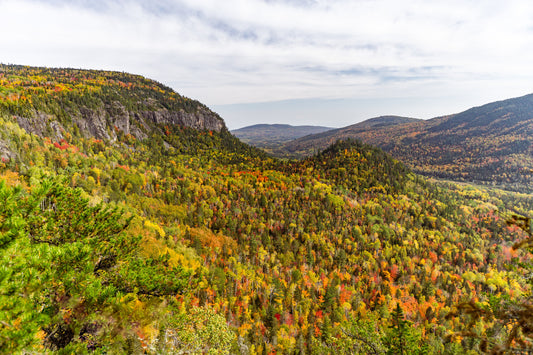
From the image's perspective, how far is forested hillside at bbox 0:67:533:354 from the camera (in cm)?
1292

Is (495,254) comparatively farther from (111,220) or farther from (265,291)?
(111,220)

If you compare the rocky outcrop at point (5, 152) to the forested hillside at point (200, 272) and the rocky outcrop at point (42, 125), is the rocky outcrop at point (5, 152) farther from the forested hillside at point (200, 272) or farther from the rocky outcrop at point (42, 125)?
the rocky outcrop at point (42, 125)

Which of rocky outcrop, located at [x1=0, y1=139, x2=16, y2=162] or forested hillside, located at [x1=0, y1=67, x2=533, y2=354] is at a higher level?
rocky outcrop, located at [x1=0, y1=139, x2=16, y2=162]

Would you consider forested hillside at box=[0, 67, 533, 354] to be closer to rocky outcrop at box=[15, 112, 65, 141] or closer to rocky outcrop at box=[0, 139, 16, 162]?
rocky outcrop at box=[0, 139, 16, 162]

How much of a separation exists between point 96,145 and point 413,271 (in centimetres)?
25675

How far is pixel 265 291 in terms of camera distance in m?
121

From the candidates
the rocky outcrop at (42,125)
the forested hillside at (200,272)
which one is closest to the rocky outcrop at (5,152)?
the forested hillside at (200,272)

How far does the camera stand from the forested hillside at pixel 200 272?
12.9 m

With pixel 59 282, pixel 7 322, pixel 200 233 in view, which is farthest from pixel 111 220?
pixel 200 233

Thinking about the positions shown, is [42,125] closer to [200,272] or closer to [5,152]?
[5,152]

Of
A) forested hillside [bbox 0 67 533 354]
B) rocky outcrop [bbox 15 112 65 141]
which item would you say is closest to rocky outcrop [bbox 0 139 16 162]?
forested hillside [bbox 0 67 533 354]

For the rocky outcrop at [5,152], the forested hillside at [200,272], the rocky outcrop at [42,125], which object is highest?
the rocky outcrop at [42,125]

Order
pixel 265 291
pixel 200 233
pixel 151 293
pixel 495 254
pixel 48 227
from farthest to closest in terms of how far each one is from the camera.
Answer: pixel 495 254 < pixel 200 233 < pixel 265 291 < pixel 151 293 < pixel 48 227

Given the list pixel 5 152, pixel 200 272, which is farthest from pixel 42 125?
pixel 200 272
